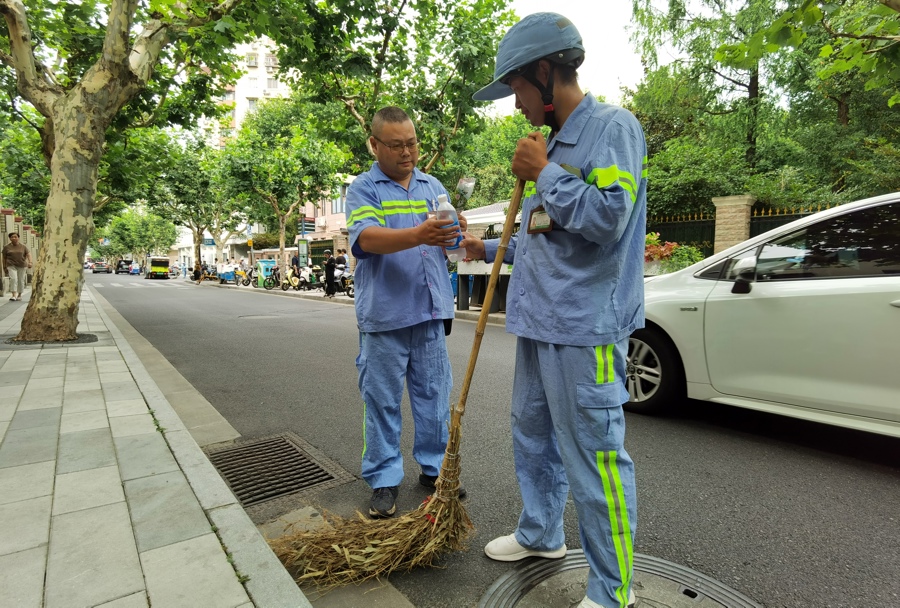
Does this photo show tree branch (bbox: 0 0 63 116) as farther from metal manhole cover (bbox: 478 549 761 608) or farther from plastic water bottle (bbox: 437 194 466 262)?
metal manhole cover (bbox: 478 549 761 608)

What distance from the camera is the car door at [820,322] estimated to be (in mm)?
2850

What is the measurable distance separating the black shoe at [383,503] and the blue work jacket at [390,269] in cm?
81

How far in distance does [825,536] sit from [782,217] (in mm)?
10691

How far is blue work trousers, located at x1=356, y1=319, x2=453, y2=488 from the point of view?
251 centimetres

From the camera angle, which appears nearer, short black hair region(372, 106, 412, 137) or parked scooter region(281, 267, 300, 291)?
short black hair region(372, 106, 412, 137)

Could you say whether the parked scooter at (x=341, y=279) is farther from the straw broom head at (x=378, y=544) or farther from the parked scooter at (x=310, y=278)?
the straw broom head at (x=378, y=544)

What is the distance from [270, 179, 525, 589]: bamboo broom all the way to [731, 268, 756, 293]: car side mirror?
2.18m

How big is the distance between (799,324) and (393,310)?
8.20 feet

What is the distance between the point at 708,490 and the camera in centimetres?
278

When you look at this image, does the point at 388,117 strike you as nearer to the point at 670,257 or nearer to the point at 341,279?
the point at 670,257

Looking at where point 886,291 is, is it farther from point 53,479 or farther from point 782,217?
point 782,217

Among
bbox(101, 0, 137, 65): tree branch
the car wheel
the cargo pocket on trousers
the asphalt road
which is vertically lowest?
the asphalt road

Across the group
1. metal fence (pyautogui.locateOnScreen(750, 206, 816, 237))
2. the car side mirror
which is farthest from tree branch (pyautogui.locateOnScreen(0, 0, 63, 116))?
metal fence (pyautogui.locateOnScreen(750, 206, 816, 237))

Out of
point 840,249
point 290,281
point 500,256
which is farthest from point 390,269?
point 290,281
